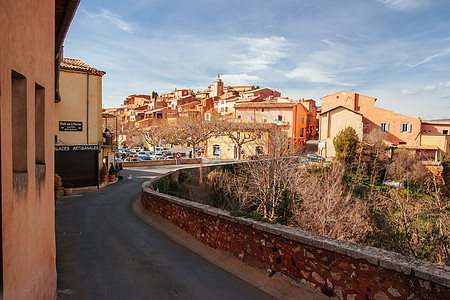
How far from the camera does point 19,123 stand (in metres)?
3.86

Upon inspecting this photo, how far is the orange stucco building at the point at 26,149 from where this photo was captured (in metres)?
3.09

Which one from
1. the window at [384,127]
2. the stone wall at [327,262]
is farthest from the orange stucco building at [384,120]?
→ the stone wall at [327,262]

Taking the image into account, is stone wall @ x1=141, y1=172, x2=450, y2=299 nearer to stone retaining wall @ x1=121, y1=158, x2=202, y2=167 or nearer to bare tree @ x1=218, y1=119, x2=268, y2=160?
stone retaining wall @ x1=121, y1=158, x2=202, y2=167

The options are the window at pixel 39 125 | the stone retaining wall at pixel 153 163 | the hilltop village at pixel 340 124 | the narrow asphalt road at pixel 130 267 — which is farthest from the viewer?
the hilltop village at pixel 340 124

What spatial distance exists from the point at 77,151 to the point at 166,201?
1186 cm

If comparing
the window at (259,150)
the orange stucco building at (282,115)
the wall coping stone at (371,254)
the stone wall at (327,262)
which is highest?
the orange stucco building at (282,115)

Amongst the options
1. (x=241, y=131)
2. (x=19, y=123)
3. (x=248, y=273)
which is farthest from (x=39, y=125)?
(x=241, y=131)

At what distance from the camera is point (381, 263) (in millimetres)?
4418

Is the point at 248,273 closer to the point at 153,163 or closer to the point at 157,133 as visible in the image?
the point at 153,163

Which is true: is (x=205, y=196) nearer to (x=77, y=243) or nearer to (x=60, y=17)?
(x=77, y=243)

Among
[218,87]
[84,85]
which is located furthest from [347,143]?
[218,87]

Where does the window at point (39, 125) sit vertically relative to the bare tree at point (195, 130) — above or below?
below

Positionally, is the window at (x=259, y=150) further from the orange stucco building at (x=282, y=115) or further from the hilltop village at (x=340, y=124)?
the orange stucco building at (x=282, y=115)

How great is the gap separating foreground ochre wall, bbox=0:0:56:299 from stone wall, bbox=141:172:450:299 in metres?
3.79
